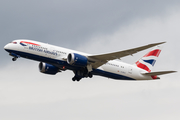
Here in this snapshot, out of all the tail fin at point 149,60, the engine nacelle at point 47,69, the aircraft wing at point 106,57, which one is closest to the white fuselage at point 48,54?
the aircraft wing at point 106,57

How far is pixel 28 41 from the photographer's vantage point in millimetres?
50250

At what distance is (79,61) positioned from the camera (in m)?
50.5

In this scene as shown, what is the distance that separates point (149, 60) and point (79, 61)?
16669 millimetres

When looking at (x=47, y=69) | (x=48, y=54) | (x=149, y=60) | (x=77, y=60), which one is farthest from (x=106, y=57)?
(x=149, y=60)

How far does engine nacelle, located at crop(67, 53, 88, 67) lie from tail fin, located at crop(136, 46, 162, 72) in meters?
13.0

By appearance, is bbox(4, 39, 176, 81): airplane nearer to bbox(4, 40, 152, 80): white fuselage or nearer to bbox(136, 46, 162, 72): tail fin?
bbox(4, 40, 152, 80): white fuselage

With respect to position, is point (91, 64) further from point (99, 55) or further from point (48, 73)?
point (48, 73)

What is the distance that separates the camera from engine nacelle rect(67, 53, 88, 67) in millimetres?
50062

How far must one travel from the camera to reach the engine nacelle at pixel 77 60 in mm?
50062

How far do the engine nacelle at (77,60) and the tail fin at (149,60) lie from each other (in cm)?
1298

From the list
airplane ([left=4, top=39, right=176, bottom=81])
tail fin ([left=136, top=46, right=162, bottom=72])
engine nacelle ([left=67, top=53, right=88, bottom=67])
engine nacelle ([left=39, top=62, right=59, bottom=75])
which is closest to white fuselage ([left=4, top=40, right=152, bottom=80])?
airplane ([left=4, top=39, right=176, bottom=81])

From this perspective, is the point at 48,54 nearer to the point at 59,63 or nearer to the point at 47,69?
the point at 59,63

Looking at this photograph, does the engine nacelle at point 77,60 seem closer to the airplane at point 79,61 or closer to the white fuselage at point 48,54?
the airplane at point 79,61

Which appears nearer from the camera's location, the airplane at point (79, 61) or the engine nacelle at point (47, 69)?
the airplane at point (79, 61)
